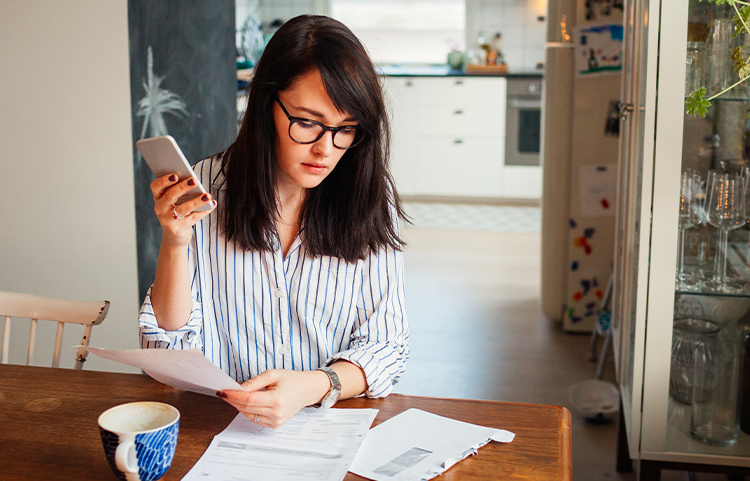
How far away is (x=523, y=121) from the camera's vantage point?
6.02 m

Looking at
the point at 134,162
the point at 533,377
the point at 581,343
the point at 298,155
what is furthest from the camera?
the point at 581,343

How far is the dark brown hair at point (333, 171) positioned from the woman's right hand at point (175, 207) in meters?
0.17

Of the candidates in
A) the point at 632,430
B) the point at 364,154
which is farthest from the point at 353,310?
the point at 632,430

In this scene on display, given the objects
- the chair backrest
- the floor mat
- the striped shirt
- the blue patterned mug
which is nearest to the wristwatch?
the striped shirt

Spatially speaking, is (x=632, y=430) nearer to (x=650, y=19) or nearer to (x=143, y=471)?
(x=650, y=19)

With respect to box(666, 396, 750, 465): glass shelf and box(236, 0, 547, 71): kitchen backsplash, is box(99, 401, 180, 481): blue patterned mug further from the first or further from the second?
box(236, 0, 547, 71): kitchen backsplash

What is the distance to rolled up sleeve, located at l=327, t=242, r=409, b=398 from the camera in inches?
46.6

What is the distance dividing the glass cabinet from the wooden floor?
Answer: 357mm

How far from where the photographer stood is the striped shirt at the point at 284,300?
48.3 inches

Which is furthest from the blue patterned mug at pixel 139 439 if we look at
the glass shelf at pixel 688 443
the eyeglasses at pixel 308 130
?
the glass shelf at pixel 688 443

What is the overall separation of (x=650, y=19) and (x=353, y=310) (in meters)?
1.01

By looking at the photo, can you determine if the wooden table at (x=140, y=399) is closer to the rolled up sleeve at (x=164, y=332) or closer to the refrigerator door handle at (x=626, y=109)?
the rolled up sleeve at (x=164, y=332)

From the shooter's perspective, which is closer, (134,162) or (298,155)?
(298,155)

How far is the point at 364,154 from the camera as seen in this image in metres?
1.23
